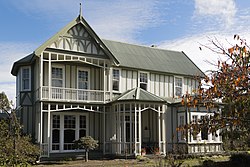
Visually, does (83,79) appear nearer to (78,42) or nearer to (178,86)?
(78,42)

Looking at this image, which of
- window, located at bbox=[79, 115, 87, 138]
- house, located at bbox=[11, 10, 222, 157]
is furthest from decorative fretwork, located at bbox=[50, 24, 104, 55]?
window, located at bbox=[79, 115, 87, 138]

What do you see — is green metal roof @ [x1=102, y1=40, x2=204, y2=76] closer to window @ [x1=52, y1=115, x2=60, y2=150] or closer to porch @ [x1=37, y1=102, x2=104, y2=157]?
porch @ [x1=37, y1=102, x2=104, y2=157]

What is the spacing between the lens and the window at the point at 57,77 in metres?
24.0

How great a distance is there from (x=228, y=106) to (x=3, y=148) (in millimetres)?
7272

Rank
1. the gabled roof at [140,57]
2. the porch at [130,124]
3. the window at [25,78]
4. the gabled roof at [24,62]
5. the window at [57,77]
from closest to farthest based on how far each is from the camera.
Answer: the porch at [130,124], the window at [57,77], the gabled roof at [140,57], the gabled roof at [24,62], the window at [25,78]

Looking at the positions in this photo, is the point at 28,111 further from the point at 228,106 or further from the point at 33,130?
the point at 228,106

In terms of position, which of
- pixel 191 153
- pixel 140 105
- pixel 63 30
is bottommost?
pixel 191 153

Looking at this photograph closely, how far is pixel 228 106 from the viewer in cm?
985

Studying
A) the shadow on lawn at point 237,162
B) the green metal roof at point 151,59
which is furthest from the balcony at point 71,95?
the shadow on lawn at point 237,162

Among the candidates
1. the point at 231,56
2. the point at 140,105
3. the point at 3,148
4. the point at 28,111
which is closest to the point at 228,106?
the point at 231,56

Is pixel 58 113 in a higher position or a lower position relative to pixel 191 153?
higher

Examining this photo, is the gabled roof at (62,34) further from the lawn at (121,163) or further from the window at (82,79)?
the lawn at (121,163)

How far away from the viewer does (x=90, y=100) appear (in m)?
24.1

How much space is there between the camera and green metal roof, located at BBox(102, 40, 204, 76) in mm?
27625
